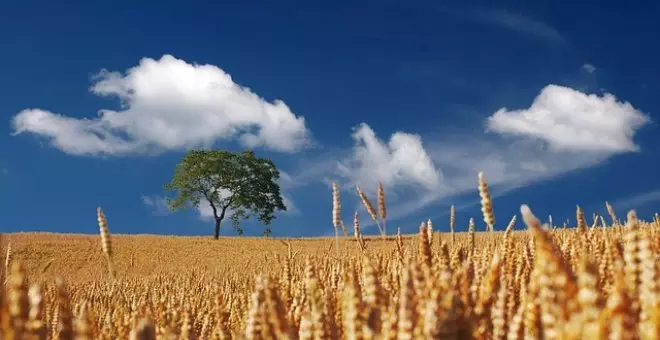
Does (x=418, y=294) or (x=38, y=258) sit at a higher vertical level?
(x=38, y=258)

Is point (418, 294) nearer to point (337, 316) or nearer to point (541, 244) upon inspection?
point (541, 244)

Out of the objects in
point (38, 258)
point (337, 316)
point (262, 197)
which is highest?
point (262, 197)

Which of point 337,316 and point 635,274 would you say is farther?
point 337,316

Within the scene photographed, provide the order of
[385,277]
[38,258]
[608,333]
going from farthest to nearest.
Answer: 1. [38,258]
2. [385,277]
3. [608,333]

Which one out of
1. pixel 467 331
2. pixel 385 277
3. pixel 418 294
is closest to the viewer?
pixel 467 331

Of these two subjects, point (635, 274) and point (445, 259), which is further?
point (445, 259)

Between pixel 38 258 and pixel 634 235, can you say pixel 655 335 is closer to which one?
pixel 634 235

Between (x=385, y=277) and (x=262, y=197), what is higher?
(x=262, y=197)

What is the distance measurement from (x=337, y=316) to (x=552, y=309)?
1490mm

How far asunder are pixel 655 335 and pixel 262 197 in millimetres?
58878

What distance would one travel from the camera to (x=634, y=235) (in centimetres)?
137

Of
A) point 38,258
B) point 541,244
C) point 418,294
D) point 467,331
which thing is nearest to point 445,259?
point 418,294

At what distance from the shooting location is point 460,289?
1.75m

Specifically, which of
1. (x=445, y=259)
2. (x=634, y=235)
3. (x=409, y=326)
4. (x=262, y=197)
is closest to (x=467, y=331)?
(x=409, y=326)
